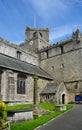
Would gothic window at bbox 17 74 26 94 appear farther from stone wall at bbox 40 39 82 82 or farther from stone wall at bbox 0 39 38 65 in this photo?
stone wall at bbox 40 39 82 82

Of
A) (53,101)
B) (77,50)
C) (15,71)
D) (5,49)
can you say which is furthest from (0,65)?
(77,50)

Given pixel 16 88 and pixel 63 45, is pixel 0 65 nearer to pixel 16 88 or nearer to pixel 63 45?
pixel 16 88

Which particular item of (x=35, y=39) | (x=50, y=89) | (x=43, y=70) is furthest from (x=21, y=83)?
(x=35, y=39)

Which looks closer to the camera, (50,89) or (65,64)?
(50,89)

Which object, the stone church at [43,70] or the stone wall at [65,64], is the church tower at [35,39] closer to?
the stone church at [43,70]

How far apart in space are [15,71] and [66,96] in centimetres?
1170

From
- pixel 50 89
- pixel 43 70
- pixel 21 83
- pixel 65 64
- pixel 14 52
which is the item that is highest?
pixel 14 52

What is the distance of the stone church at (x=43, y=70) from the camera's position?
2770cm

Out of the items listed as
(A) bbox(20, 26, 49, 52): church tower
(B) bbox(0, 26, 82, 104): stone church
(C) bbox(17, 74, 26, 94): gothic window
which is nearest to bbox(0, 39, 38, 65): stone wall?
(B) bbox(0, 26, 82, 104): stone church

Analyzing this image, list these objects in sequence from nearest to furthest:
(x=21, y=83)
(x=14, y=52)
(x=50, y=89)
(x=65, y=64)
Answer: (x=21, y=83), (x=50, y=89), (x=14, y=52), (x=65, y=64)

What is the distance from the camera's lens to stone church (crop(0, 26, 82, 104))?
27.7 m

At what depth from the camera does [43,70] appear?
40.7 m

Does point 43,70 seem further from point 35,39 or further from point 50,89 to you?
point 35,39

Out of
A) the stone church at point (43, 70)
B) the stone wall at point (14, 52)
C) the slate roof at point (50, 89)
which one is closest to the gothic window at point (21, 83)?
the stone church at point (43, 70)
